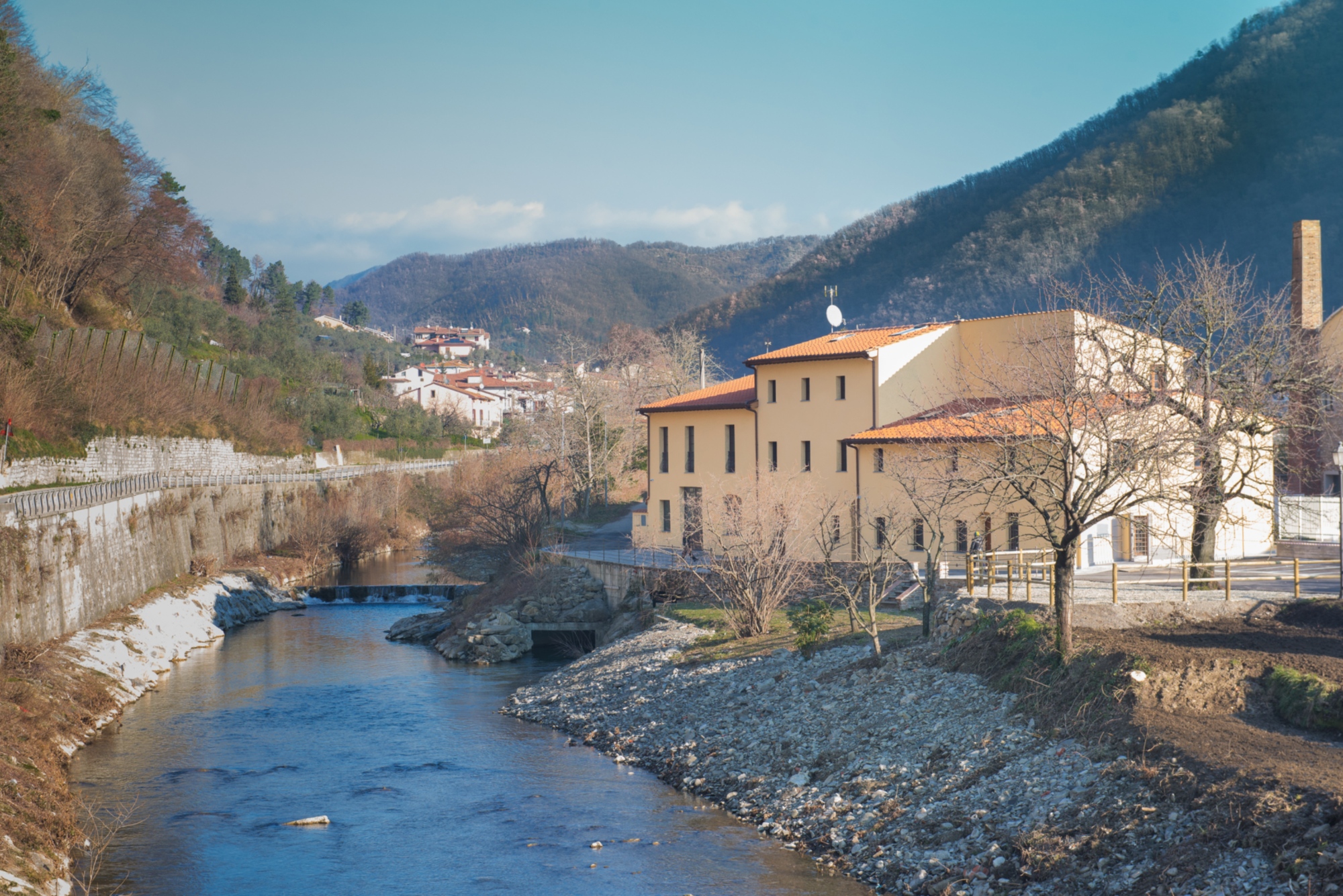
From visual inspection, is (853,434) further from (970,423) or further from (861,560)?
(970,423)

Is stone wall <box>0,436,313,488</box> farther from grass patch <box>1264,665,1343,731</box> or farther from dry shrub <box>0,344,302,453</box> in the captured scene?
grass patch <box>1264,665,1343,731</box>

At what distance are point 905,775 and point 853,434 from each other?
19098mm

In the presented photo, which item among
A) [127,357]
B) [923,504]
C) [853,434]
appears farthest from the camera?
[127,357]

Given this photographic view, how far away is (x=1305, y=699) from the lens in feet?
47.2

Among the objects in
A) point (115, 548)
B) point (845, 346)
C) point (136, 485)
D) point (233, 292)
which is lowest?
point (115, 548)

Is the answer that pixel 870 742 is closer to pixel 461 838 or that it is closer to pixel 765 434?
pixel 461 838

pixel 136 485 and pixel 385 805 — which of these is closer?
pixel 385 805

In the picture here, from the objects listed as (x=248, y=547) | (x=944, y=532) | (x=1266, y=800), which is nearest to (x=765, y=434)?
(x=944, y=532)

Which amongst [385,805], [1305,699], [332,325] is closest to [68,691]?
[385,805]

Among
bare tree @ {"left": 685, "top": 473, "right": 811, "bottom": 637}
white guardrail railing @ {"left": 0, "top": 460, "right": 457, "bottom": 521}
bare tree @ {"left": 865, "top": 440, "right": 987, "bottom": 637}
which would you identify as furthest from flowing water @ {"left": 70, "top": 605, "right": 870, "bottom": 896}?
bare tree @ {"left": 865, "top": 440, "right": 987, "bottom": 637}

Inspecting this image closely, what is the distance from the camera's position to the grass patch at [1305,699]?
1406 centimetres

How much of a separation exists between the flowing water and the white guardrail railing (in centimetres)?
572

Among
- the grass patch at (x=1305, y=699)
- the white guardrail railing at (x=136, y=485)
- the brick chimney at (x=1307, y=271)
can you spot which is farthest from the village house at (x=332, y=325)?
the grass patch at (x=1305, y=699)

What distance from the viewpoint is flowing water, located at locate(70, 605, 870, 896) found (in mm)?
15242
